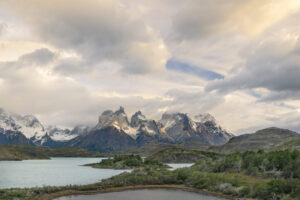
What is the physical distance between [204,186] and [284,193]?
36.2 m

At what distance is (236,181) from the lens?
11362 centimetres

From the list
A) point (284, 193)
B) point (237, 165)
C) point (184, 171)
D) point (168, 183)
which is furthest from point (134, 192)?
point (237, 165)

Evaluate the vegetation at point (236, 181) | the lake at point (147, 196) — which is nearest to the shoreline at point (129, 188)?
the vegetation at point (236, 181)

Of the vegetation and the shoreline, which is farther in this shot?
the shoreline

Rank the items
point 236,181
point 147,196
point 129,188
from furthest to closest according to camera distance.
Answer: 1. point 129,188
2. point 236,181
3. point 147,196

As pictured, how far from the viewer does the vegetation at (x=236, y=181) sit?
93.8 metres

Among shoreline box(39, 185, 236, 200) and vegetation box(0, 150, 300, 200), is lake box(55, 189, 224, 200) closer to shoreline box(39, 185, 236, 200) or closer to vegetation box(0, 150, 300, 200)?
shoreline box(39, 185, 236, 200)

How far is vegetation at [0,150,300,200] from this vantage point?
308 ft

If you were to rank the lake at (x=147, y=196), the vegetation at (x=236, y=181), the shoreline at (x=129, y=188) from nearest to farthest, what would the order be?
the vegetation at (x=236, y=181) → the lake at (x=147, y=196) → the shoreline at (x=129, y=188)

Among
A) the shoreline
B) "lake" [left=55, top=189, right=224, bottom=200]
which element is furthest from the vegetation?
"lake" [left=55, top=189, right=224, bottom=200]

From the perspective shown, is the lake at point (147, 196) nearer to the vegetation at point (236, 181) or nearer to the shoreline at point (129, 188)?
the shoreline at point (129, 188)

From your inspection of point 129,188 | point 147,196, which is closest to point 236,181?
point 147,196

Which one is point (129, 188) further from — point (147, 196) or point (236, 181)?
point (236, 181)

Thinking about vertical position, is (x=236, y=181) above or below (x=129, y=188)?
above
